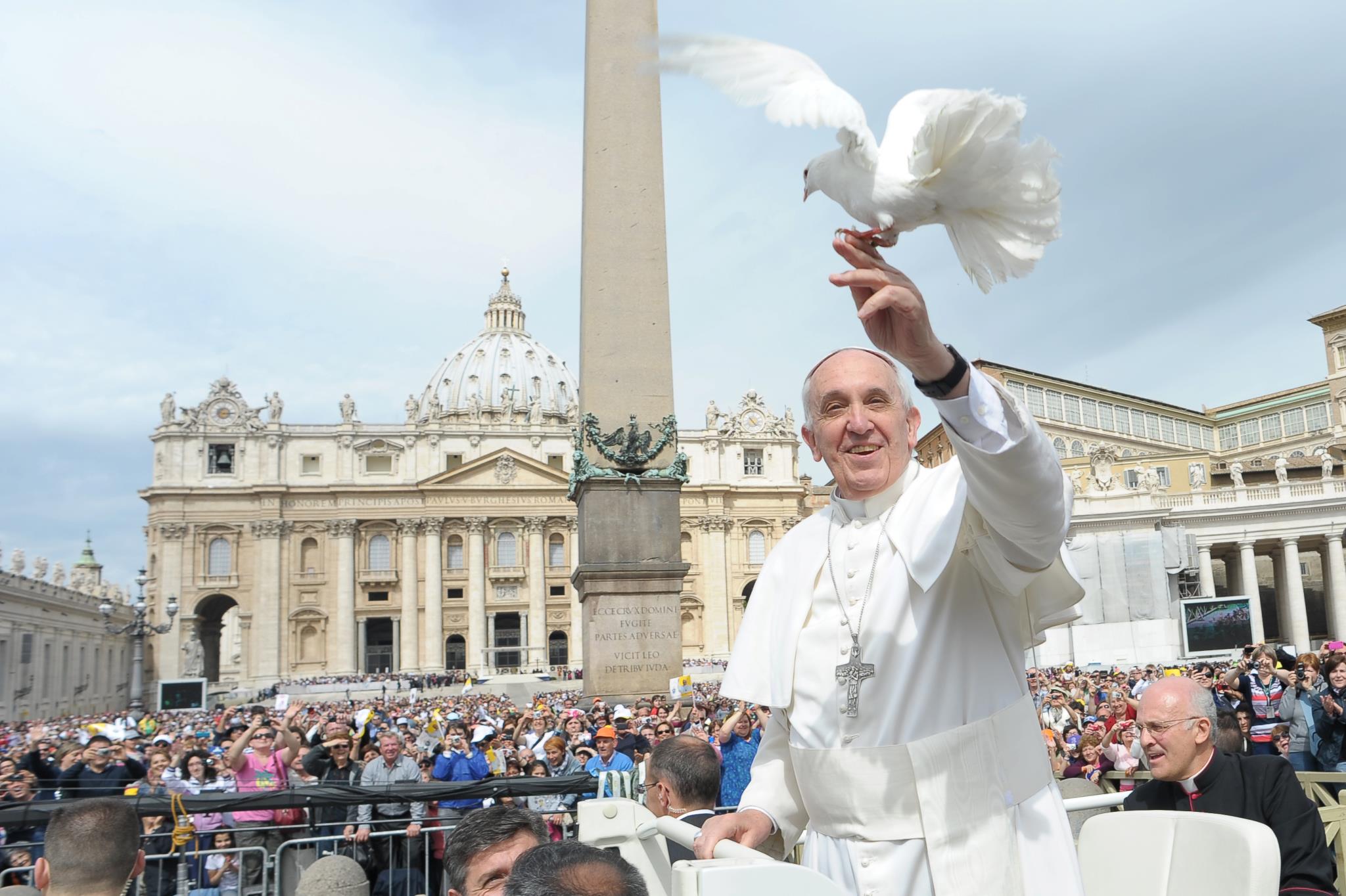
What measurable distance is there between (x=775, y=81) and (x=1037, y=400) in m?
54.1

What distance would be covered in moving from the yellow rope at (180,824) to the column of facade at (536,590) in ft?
204

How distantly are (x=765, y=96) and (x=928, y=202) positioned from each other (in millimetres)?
315

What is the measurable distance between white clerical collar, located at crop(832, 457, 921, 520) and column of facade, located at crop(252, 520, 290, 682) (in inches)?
2559

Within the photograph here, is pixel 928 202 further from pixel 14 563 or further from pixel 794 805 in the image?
pixel 14 563

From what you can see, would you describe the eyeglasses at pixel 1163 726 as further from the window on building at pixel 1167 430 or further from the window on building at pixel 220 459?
the window on building at pixel 220 459

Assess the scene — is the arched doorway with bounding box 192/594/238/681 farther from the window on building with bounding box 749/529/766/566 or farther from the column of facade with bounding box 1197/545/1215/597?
the column of facade with bounding box 1197/545/1215/597

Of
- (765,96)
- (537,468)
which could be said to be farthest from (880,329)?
(537,468)

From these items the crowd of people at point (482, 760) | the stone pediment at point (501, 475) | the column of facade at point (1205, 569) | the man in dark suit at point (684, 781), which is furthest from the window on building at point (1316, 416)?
the man in dark suit at point (684, 781)

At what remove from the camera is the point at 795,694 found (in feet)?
6.85

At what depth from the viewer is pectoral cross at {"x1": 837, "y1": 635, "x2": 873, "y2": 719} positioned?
191 centimetres

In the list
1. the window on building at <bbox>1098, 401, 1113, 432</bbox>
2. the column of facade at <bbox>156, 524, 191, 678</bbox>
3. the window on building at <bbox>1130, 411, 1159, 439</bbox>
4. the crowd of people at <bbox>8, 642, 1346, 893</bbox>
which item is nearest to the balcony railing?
the column of facade at <bbox>156, 524, 191, 678</bbox>

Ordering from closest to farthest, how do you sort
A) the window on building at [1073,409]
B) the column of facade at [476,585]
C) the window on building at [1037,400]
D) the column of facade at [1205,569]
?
the column of facade at [1205,569] → the window on building at [1037,400] → the window on building at [1073,409] → the column of facade at [476,585]

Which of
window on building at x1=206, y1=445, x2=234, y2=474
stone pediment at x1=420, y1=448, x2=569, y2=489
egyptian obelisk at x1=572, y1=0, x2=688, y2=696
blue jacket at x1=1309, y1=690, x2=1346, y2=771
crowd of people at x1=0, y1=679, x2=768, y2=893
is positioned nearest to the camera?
crowd of people at x1=0, y1=679, x2=768, y2=893

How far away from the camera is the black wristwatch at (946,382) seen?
1.59m
